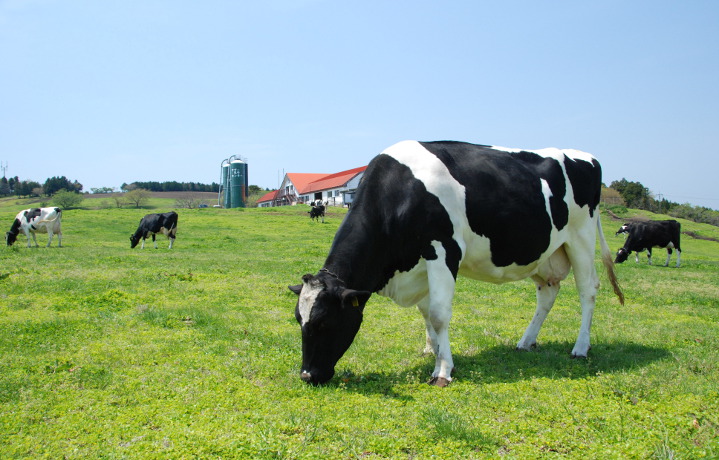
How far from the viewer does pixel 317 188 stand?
85.8 m

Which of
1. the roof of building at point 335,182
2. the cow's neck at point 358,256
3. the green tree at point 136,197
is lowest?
the cow's neck at point 358,256

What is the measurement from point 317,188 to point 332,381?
8046 cm

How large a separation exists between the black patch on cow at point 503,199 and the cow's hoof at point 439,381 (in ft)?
6.00

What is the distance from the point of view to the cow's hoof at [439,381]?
5938 mm

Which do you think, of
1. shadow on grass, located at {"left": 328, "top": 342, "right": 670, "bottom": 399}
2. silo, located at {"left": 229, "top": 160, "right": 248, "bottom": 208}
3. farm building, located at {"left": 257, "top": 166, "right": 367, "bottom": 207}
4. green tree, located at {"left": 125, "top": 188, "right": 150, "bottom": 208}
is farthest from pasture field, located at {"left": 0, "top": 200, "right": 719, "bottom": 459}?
green tree, located at {"left": 125, "top": 188, "right": 150, "bottom": 208}

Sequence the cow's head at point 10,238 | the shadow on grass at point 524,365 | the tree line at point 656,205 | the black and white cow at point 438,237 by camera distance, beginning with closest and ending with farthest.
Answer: the black and white cow at point 438,237 → the shadow on grass at point 524,365 → the cow's head at point 10,238 → the tree line at point 656,205

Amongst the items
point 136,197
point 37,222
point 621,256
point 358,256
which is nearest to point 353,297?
point 358,256

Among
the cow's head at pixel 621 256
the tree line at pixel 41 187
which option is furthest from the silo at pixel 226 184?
the cow's head at pixel 621 256

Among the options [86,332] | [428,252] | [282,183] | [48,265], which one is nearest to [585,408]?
[428,252]

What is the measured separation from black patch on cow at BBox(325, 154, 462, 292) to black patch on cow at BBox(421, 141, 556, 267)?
1.81 ft

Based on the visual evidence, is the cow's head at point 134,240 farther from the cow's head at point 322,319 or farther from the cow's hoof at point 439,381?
the cow's hoof at point 439,381

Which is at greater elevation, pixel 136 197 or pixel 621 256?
pixel 136 197

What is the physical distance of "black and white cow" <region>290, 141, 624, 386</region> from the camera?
589 centimetres

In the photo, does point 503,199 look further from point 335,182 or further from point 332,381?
point 335,182
